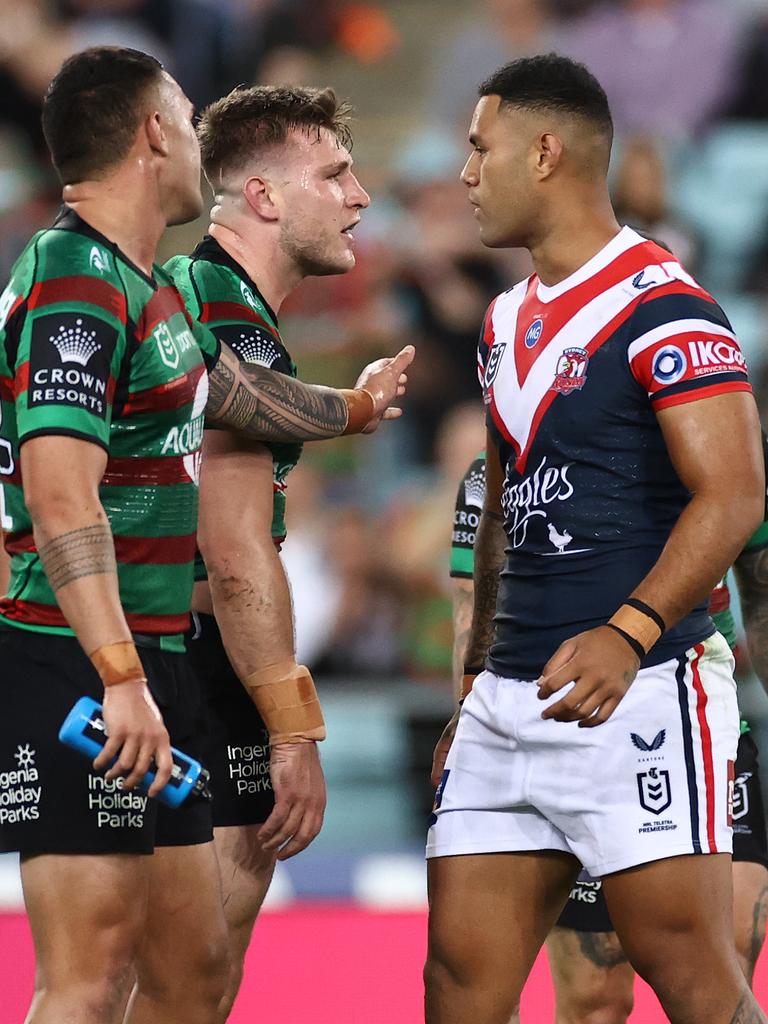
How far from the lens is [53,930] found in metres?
2.53

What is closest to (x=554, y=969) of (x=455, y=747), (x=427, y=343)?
(x=455, y=747)

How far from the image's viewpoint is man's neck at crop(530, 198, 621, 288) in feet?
10.1

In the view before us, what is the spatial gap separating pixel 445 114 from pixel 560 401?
6.27m

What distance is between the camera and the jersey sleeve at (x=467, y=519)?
3.90 m

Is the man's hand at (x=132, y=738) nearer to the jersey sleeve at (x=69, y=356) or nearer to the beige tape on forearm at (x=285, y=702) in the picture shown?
the jersey sleeve at (x=69, y=356)

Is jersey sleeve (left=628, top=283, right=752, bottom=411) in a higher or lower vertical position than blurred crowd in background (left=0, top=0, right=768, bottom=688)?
lower

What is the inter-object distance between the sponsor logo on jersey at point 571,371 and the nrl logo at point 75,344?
0.90 metres

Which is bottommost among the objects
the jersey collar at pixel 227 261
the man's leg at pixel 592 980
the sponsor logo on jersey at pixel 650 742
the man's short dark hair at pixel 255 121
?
the man's leg at pixel 592 980

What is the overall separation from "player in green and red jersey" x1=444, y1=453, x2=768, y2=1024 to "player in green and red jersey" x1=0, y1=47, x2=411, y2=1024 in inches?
42.2

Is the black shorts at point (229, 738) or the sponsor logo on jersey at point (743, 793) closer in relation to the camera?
the black shorts at point (229, 738)

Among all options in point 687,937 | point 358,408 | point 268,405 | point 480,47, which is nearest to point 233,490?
point 268,405

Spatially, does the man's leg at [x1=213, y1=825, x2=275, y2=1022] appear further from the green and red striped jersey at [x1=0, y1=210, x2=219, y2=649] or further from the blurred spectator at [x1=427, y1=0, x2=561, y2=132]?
the blurred spectator at [x1=427, y1=0, x2=561, y2=132]

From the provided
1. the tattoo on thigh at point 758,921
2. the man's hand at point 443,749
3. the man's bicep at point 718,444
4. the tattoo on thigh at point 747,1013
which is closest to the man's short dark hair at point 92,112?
the man's bicep at point 718,444

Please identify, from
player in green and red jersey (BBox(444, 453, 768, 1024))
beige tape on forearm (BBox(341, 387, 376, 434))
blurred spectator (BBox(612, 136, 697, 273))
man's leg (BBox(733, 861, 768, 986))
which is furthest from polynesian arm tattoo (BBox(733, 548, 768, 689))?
blurred spectator (BBox(612, 136, 697, 273))
